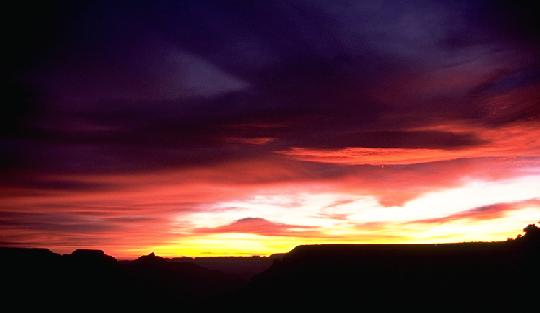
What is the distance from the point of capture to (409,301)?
2267 inches

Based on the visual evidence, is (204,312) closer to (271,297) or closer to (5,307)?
(271,297)

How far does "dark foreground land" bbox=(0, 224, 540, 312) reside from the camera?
57.3 meters

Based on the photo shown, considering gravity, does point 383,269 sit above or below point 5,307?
above

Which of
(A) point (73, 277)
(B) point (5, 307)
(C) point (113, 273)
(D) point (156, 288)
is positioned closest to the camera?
(B) point (5, 307)

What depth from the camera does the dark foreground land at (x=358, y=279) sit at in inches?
2258

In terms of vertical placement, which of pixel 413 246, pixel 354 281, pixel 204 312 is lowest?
pixel 204 312

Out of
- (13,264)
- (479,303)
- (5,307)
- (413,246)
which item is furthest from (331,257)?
(13,264)

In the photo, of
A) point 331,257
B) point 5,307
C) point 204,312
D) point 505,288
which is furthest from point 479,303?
point 5,307

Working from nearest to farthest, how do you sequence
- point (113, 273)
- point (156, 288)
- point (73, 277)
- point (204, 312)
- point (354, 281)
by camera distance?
point (354, 281)
point (204, 312)
point (73, 277)
point (113, 273)
point (156, 288)

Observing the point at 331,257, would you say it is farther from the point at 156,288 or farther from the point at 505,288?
the point at 156,288

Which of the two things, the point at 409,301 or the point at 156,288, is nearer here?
the point at 409,301

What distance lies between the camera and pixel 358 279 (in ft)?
211

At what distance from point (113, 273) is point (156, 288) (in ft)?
168

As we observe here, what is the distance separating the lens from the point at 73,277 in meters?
88.2
